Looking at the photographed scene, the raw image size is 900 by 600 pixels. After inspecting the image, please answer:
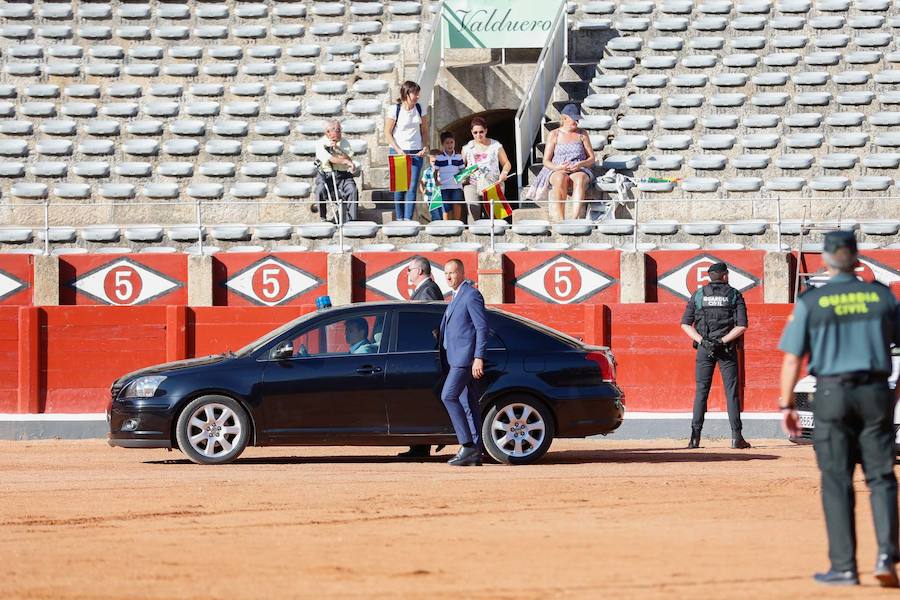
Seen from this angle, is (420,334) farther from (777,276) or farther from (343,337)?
(777,276)

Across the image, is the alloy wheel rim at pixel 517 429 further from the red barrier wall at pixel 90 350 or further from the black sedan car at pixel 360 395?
the red barrier wall at pixel 90 350

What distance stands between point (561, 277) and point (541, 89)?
462 centimetres

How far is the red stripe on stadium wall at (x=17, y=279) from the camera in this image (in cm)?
2016

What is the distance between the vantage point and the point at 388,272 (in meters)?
19.8

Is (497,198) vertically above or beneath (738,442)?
above

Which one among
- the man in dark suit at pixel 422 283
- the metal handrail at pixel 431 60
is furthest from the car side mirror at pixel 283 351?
the metal handrail at pixel 431 60

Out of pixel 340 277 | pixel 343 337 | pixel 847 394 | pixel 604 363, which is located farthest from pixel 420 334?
pixel 847 394

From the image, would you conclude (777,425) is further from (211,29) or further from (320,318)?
(211,29)

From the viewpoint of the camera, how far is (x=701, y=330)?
15914 millimetres

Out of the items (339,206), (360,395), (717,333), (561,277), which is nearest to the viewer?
(360,395)

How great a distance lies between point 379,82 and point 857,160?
7.21 metres

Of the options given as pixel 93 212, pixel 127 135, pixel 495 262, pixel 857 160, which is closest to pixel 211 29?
pixel 127 135

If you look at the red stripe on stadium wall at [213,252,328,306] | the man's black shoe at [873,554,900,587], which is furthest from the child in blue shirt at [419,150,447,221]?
the man's black shoe at [873,554,900,587]

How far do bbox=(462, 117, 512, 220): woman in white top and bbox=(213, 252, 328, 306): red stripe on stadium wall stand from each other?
7.57 feet
